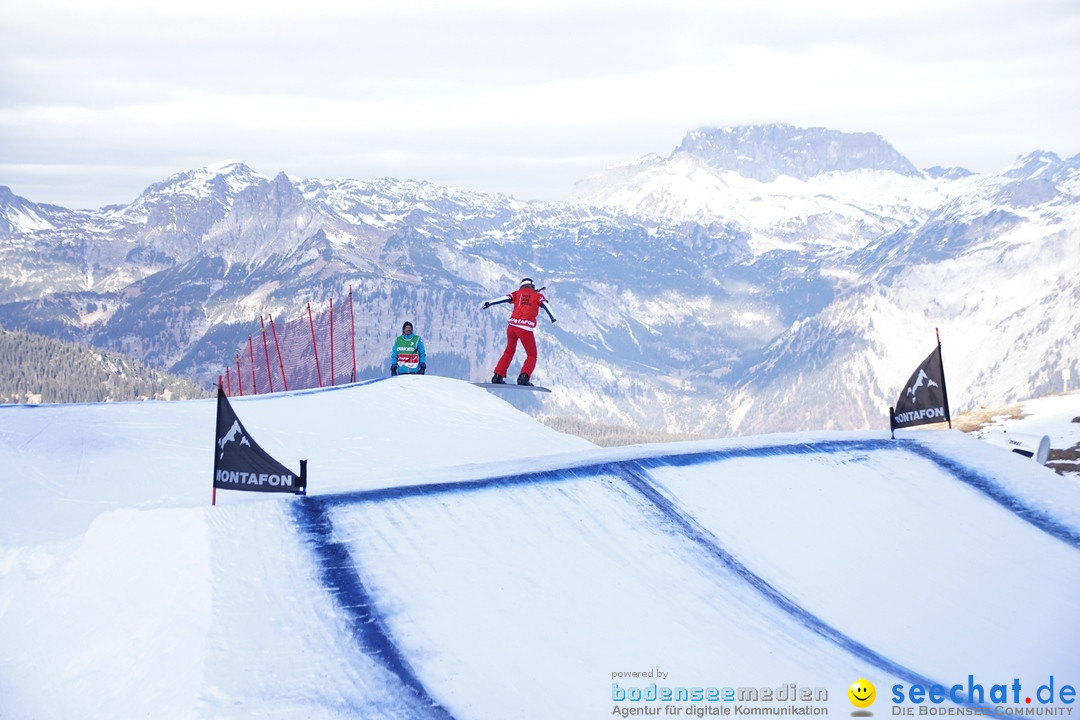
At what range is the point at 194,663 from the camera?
969 centimetres

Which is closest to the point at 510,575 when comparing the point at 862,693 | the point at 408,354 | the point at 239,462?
the point at 239,462

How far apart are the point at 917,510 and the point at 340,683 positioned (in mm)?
10469

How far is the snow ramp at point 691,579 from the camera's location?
10.6 meters

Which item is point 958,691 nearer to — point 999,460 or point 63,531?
point 999,460

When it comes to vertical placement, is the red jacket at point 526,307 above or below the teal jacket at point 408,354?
above

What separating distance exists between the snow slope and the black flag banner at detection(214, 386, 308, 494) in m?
0.38

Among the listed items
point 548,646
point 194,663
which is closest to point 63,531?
point 194,663

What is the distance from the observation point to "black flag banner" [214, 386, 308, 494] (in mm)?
13102

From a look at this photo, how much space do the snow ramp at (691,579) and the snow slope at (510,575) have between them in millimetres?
41

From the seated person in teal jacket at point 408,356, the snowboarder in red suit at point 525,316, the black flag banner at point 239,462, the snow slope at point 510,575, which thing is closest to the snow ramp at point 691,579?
the snow slope at point 510,575

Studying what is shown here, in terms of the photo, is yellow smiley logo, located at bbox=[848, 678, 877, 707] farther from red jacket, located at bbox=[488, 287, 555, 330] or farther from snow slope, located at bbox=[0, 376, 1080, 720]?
red jacket, located at bbox=[488, 287, 555, 330]

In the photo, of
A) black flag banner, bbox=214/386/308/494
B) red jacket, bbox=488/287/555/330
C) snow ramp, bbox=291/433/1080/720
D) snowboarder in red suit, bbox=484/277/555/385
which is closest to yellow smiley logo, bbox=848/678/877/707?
snow ramp, bbox=291/433/1080/720

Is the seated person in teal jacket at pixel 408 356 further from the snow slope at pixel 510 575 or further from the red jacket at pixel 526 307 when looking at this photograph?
the snow slope at pixel 510 575

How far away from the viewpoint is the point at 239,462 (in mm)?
13203
